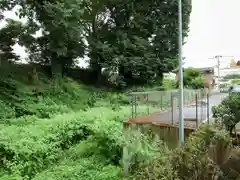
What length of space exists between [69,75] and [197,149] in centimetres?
1664

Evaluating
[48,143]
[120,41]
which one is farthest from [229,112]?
[120,41]

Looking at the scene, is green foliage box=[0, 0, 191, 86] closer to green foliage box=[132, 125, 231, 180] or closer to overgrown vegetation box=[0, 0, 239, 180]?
overgrown vegetation box=[0, 0, 239, 180]

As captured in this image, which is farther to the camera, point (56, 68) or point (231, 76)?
point (231, 76)

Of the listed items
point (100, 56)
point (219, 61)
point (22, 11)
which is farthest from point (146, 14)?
point (219, 61)

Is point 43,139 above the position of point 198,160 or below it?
below

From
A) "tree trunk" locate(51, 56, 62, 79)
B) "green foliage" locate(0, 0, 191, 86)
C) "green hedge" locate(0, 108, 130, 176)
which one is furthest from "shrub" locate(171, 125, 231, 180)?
"tree trunk" locate(51, 56, 62, 79)

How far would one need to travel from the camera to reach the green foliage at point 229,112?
27.2 ft

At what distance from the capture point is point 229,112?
848 cm

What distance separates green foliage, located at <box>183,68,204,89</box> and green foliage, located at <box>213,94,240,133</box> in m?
20.6

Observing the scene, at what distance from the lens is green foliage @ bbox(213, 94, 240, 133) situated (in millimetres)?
8289

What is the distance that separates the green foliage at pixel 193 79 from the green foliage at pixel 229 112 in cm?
2063

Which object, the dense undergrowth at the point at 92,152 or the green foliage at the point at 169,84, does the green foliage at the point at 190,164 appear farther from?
the green foliage at the point at 169,84

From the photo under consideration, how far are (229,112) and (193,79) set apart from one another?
21883mm

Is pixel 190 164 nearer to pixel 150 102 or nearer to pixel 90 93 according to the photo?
pixel 150 102
